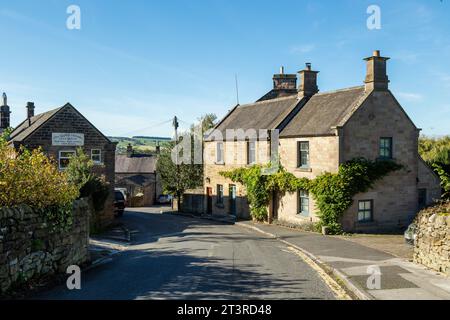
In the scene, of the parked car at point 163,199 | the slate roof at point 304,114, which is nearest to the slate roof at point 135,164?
the parked car at point 163,199

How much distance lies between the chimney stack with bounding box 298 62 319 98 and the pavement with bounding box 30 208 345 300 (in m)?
11.9

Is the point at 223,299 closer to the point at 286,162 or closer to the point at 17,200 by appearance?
the point at 17,200

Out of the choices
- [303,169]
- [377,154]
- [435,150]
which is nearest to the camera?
[377,154]

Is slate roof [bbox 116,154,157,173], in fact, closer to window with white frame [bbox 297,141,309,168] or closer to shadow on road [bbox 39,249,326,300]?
window with white frame [bbox 297,141,309,168]

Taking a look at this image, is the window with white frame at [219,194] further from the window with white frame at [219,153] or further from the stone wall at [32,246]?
the stone wall at [32,246]

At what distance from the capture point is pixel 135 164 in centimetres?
6162

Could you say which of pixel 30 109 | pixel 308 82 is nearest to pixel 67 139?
pixel 30 109

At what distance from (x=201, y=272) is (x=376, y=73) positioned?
1675 centimetres

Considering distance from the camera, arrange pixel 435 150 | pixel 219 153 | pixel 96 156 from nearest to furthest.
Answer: pixel 96 156 < pixel 435 150 < pixel 219 153

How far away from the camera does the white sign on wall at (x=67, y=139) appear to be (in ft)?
97.8

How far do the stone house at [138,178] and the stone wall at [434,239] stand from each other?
143 feet

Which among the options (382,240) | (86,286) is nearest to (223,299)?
(86,286)

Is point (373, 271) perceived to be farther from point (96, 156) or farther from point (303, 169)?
point (96, 156)
